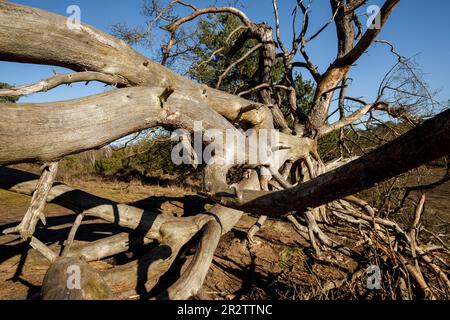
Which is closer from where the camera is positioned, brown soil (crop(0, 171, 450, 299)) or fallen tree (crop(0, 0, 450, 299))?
fallen tree (crop(0, 0, 450, 299))

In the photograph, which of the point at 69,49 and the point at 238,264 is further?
the point at 238,264

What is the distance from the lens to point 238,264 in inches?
171

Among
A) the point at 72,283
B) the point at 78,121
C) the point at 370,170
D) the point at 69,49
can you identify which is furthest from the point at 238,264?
the point at 69,49

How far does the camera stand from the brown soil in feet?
11.4

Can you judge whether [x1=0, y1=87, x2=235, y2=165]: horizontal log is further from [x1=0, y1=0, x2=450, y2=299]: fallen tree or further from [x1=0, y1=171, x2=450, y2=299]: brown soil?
[x1=0, y1=171, x2=450, y2=299]: brown soil

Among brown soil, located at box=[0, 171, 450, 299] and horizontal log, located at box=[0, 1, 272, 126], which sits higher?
horizontal log, located at box=[0, 1, 272, 126]

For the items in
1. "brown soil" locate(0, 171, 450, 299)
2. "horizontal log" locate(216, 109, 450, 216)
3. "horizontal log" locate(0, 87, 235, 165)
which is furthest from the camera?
"brown soil" locate(0, 171, 450, 299)

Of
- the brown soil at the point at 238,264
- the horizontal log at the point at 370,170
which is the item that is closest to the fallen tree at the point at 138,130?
the horizontal log at the point at 370,170

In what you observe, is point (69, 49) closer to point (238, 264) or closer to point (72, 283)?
point (72, 283)

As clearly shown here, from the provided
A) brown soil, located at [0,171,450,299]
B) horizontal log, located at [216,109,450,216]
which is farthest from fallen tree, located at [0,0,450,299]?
brown soil, located at [0,171,450,299]

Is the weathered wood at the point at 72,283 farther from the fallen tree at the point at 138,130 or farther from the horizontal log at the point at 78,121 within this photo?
the horizontal log at the point at 78,121

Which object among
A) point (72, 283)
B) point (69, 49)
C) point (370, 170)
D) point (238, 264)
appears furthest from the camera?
point (238, 264)

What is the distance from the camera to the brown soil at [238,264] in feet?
11.4
